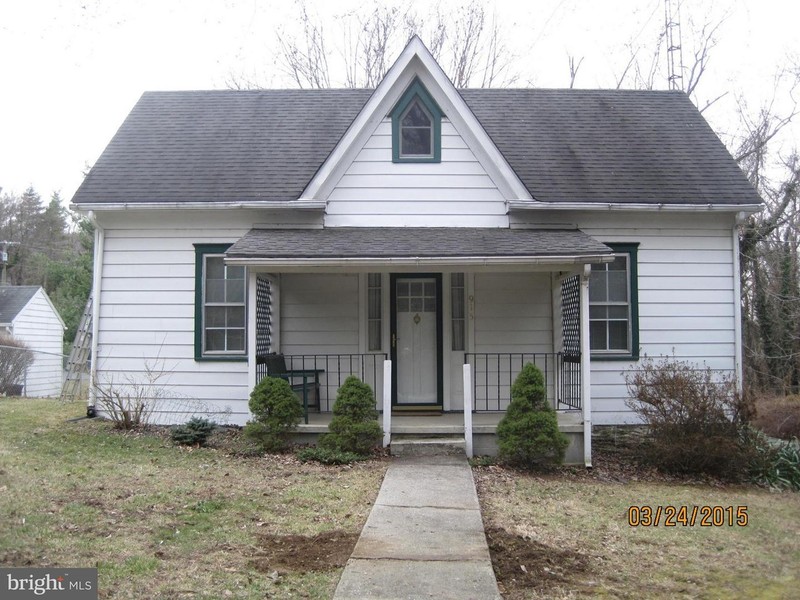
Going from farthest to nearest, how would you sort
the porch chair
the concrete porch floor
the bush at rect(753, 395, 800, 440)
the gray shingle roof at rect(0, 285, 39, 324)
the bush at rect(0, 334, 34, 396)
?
the gray shingle roof at rect(0, 285, 39, 324)
the bush at rect(0, 334, 34, 396)
the bush at rect(753, 395, 800, 440)
the porch chair
the concrete porch floor

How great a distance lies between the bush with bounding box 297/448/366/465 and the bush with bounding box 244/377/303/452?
0.42 meters

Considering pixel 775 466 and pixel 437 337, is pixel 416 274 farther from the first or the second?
pixel 775 466

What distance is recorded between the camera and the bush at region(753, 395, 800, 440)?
11406 mm

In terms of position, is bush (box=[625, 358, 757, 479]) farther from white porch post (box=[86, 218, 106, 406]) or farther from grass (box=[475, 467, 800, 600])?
white porch post (box=[86, 218, 106, 406])

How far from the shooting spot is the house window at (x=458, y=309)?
432 inches

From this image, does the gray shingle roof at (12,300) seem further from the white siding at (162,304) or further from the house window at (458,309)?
the house window at (458,309)

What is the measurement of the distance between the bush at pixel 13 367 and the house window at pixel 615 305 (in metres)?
17.1

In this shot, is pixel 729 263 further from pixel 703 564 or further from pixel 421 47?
pixel 703 564

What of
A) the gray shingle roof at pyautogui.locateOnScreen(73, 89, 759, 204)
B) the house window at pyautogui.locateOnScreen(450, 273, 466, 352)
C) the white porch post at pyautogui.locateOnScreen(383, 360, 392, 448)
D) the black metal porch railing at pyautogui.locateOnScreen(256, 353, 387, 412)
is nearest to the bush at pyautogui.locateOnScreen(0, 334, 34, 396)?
the gray shingle roof at pyautogui.locateOnScreen(73, 89, 759, 204)

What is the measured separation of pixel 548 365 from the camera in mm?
10914

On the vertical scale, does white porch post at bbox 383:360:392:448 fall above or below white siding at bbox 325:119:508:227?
below

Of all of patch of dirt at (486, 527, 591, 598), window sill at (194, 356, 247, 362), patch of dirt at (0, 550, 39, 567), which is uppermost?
window sill at (194, 356, 247, 362)

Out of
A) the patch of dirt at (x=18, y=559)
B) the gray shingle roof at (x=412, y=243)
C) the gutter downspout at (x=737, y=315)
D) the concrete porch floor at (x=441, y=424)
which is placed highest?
the gray shingle roof at (x=412, y=243)
